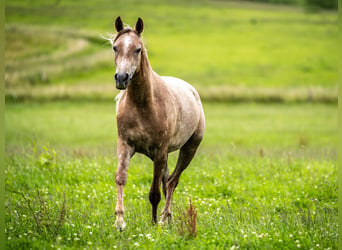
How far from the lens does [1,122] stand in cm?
585

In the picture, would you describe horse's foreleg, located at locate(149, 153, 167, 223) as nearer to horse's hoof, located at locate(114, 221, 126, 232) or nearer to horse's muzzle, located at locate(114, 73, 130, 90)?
horse's hoof, located at locate(114, 221, 126, 232)

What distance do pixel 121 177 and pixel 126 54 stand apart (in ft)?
6.32

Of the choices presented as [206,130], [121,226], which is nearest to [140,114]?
[121,226]

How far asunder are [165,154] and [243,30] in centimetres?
6560

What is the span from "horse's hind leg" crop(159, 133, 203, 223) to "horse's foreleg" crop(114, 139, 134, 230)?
4.13 feet

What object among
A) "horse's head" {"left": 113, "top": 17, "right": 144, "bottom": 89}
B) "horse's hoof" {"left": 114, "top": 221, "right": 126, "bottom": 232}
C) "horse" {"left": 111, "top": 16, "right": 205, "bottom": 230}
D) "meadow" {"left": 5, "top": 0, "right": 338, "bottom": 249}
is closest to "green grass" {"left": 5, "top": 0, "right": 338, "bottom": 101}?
"meadow" {"left": 5, "top": 0, "right": 338, "bottom": 249}

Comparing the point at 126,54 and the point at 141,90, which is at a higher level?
the point at 126,54

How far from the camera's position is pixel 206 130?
26984mm

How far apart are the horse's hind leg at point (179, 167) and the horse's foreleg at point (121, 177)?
126 centimetres

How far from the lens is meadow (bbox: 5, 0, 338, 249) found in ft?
22.2

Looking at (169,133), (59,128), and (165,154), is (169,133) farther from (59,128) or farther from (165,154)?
(59,128)

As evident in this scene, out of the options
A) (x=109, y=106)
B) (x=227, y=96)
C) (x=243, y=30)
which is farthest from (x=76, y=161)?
(x=243, y=30)

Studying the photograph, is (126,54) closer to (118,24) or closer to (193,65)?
(118,24)

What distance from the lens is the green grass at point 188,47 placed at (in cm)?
4394
